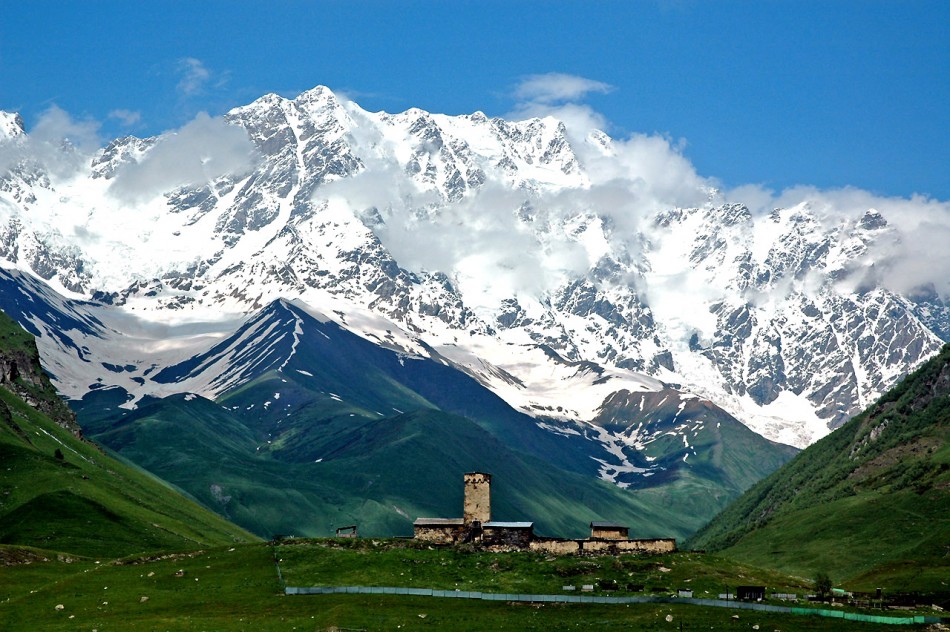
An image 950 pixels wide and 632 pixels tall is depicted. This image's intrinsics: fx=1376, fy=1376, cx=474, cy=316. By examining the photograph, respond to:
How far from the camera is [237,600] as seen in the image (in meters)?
128

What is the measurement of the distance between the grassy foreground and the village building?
4.52 meters

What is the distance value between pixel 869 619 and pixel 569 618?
25.6 metres

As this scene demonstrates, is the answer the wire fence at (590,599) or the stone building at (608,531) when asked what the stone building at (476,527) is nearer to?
the stone building at (608,531)

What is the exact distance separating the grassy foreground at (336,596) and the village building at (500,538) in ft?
14.8

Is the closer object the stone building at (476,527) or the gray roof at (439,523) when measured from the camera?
the stone building at (476,527)

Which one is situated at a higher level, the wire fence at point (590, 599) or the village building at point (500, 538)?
the village building at point (500, 538)

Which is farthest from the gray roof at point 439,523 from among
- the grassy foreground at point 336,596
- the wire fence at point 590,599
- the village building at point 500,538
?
the wire fence at point 590,599

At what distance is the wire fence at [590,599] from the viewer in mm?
118250

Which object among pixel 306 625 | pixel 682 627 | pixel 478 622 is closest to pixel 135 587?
pixel 306 625

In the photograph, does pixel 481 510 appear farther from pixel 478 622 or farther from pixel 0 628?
pixel 0 628

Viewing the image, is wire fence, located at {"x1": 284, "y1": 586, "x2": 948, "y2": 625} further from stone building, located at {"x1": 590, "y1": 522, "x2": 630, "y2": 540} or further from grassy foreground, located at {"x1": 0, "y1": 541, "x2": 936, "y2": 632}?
stone building, located at {"x1": 590, "y1": 522, "x2": 630, "y2": 540}

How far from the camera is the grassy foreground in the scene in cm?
11606

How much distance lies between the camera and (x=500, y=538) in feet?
493

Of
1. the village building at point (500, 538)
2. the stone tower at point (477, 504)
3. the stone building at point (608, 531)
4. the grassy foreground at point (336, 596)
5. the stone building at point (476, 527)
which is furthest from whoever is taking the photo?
the stone building at point (608, 531)
